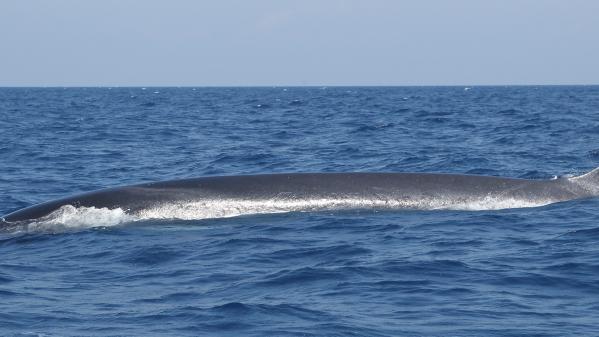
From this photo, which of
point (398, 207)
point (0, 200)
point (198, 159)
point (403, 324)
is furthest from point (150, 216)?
point (198, 159)

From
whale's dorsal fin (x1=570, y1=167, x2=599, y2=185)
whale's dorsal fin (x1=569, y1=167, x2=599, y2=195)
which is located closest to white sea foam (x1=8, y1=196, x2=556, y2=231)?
whale's dorsal fin (x1=569, y1=167, x2=599, y2=195)

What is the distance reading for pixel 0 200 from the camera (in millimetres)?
21391

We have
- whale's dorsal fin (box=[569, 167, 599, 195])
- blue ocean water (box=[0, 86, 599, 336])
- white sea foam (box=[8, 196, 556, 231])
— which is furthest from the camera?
whale's dorsal fin (box=[569, 167, 599, 195])

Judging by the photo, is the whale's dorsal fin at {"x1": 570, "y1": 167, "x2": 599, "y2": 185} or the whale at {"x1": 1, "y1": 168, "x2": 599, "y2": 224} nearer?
the whale at {"x1": 1, "y1": 168, "x2": 599, "y2": 224}

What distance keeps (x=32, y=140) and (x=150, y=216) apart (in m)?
24.5

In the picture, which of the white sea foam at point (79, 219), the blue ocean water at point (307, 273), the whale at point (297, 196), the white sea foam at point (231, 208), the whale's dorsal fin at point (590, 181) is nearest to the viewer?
the blue ocean water at point (307, 273)

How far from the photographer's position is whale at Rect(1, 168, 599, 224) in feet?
A: 55.7

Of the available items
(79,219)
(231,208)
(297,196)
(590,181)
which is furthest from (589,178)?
(79,219)

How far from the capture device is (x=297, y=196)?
17.6m

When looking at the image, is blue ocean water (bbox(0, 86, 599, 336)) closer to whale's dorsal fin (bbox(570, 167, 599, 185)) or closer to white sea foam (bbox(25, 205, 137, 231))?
white sea foam (bbox(25, 205, 137, 231))

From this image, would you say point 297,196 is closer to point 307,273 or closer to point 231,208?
point 231,208

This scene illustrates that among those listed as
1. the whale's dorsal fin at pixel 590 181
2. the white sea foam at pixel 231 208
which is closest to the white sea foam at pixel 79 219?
the white sea foam at pixel 231 208

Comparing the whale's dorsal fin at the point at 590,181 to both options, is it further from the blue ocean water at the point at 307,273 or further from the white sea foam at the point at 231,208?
the white sea foam at the point at 231,208

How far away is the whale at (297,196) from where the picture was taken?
16984 mm
